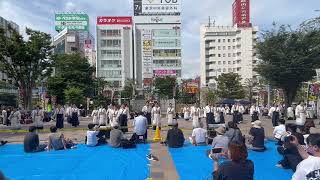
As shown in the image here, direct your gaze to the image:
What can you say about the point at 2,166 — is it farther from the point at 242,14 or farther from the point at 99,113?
the point at 242,14

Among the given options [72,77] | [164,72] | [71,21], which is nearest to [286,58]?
→ [72,77]

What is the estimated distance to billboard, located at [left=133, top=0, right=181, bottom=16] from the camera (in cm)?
10919

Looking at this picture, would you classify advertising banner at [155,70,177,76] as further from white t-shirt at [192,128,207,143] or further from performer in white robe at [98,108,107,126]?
white t-shirt at [192,128,207,143]

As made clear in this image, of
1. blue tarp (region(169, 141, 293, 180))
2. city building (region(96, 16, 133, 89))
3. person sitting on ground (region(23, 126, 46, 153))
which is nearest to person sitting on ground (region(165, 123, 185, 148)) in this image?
blue tarp (region(169, 141, 293, 180))

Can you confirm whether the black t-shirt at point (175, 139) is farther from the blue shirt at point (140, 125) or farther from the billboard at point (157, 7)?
the billboard at point (157, 7)

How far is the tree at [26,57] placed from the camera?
38.5 metres

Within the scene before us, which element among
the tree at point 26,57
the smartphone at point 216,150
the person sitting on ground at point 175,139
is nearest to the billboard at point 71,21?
the tree at point 26,57

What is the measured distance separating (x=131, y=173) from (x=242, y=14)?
125029 millimetres

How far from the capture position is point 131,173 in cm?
1238

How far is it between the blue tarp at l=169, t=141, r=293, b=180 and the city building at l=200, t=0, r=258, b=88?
374ft

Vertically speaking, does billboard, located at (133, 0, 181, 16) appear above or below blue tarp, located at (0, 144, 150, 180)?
above

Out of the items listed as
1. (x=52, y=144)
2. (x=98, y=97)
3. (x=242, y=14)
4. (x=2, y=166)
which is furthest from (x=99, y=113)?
(x=242, y=14)

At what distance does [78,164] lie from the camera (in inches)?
556

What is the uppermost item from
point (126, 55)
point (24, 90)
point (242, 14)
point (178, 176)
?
point (242, 14)
